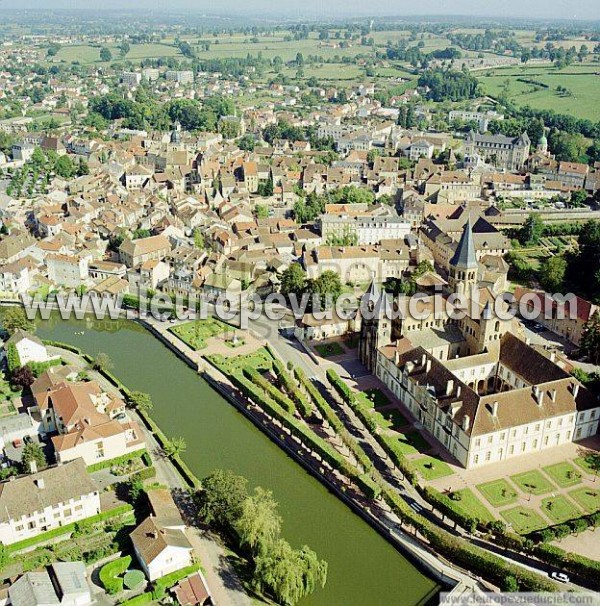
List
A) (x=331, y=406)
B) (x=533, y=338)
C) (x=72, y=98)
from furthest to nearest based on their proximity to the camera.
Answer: (x=72, y=98)
(x=533, y=338)
(x=331, y=406)

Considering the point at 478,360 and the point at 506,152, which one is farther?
the point at 506,152

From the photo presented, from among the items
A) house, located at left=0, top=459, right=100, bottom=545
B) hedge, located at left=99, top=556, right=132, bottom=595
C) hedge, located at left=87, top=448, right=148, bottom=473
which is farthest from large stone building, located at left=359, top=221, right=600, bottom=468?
house, located at left=0, top=459, right=100, bottom=545

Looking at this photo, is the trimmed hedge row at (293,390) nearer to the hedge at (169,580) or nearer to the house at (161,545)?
the house at (161,545)

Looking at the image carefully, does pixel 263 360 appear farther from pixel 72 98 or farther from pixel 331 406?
pixel 72 98

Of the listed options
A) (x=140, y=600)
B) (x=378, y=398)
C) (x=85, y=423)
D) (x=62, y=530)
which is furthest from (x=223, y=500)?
(x=378, y=398)

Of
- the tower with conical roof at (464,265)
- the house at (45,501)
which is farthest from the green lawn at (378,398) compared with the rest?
the house at (45,501)

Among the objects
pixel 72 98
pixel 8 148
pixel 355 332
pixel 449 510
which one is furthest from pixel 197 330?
pixel 72 98
